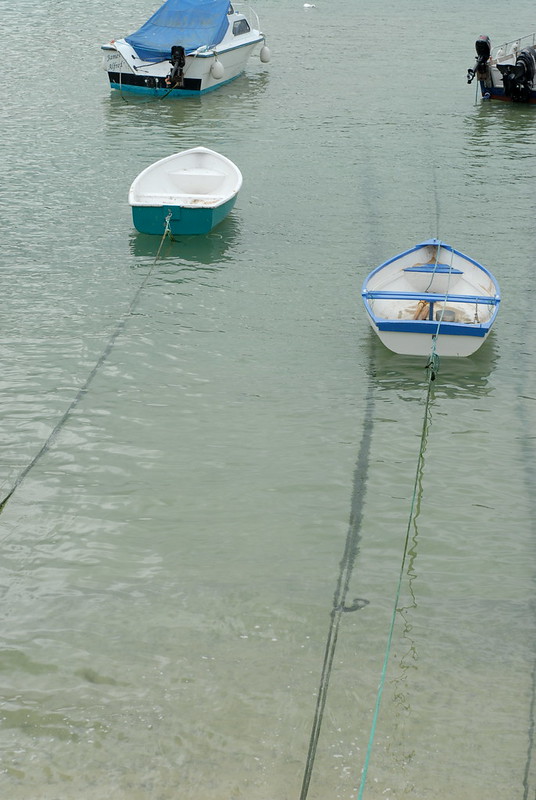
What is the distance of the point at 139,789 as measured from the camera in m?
5.48

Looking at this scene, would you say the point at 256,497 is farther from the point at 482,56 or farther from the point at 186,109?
the point at 482,56

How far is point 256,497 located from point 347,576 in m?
1.27

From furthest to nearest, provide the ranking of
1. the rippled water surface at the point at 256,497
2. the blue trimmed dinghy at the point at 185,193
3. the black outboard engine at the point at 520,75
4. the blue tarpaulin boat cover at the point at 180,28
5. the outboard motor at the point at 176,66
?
the blue tarpaulin boat cover at the point at 180,28, the outboard motor at the point at 176,66, the black outboard engine at the point at 520,75, the blue trimmed dinghy at the point at 185,193, the rippled water surface at the point at 256,497

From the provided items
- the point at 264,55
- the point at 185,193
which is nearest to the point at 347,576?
the point at 185,193

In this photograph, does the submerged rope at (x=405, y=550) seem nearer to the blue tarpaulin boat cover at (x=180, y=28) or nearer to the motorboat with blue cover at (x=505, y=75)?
the motorboat with blue cover at (x=505, y=75)

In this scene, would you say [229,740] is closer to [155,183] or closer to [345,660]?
[345,660]

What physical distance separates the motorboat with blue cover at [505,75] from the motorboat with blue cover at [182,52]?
19.9ft

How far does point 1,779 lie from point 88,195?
1188 centimetres

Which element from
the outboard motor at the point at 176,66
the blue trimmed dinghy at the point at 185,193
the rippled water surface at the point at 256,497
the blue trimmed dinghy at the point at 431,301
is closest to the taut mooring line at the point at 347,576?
the rippled water surface at the point at 256,497

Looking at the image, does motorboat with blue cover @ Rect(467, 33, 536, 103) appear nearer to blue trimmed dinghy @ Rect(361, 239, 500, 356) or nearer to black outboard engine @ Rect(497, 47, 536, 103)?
black outboard engine @ Rect(497, 47, 536, 103)

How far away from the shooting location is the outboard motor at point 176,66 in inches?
892

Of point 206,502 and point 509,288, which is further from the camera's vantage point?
point 509,288

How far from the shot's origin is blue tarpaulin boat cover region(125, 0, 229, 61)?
23.5 meters

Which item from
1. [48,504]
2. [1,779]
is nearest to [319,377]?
[48,504]
